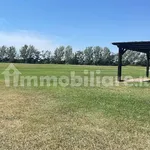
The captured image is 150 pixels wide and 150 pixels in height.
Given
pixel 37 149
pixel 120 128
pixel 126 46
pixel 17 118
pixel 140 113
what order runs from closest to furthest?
pixel 37 149 < pixel 120 128 < pixel 17 118 < pixel 140 113 < pixel 126 46

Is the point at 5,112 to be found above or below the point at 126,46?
below

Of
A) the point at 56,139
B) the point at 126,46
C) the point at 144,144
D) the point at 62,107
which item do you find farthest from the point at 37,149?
the point at 126,46

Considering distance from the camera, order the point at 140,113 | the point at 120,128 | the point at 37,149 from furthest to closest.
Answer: the point at 140,113
the point at 120,128
the point at 37,149

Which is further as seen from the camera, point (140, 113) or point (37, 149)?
point (140, 113)

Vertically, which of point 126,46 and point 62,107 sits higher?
point 126,46

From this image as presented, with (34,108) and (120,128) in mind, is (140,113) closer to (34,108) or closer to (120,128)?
(120,128)

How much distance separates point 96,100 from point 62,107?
5.62ft

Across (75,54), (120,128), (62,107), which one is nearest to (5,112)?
(62,107)

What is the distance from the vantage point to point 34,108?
7.78 meters

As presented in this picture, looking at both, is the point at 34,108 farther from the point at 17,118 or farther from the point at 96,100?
the point at 96,100

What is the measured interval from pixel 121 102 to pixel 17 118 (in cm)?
378

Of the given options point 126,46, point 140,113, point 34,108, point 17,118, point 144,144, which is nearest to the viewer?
point 144,144

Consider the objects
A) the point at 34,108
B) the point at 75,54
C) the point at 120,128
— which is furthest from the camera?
the point at 75,54

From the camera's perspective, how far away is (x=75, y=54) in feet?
317
